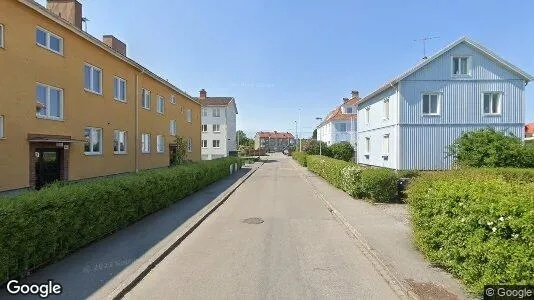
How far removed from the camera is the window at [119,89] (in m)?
18.2

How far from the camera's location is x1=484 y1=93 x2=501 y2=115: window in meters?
20.2

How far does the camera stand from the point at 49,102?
13.1 m

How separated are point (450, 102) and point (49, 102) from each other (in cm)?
2121

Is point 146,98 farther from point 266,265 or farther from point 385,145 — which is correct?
point 266,265

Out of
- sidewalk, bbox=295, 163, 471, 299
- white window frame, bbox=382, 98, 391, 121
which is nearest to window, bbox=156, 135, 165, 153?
sidewalk, bbox=295, 163, 471, 299

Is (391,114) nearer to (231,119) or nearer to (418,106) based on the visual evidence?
(418,106)

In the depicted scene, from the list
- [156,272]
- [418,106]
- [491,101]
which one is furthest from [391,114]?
[156,272]

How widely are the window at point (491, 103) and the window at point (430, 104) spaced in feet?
9.88

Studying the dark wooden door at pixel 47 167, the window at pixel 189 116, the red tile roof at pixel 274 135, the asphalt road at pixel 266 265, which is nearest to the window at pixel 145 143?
the dark wooden door at pixel 47 167

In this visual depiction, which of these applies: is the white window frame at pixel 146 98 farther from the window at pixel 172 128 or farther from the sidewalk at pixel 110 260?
the sidewalk at pixel 110 260

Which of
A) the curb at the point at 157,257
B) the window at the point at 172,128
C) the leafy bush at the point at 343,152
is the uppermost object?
the window at the point at 172,128

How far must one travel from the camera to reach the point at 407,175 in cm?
1393

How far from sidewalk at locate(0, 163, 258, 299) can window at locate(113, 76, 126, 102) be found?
1126cm

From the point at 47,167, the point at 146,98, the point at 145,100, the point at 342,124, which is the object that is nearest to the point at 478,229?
the point at 47,167
